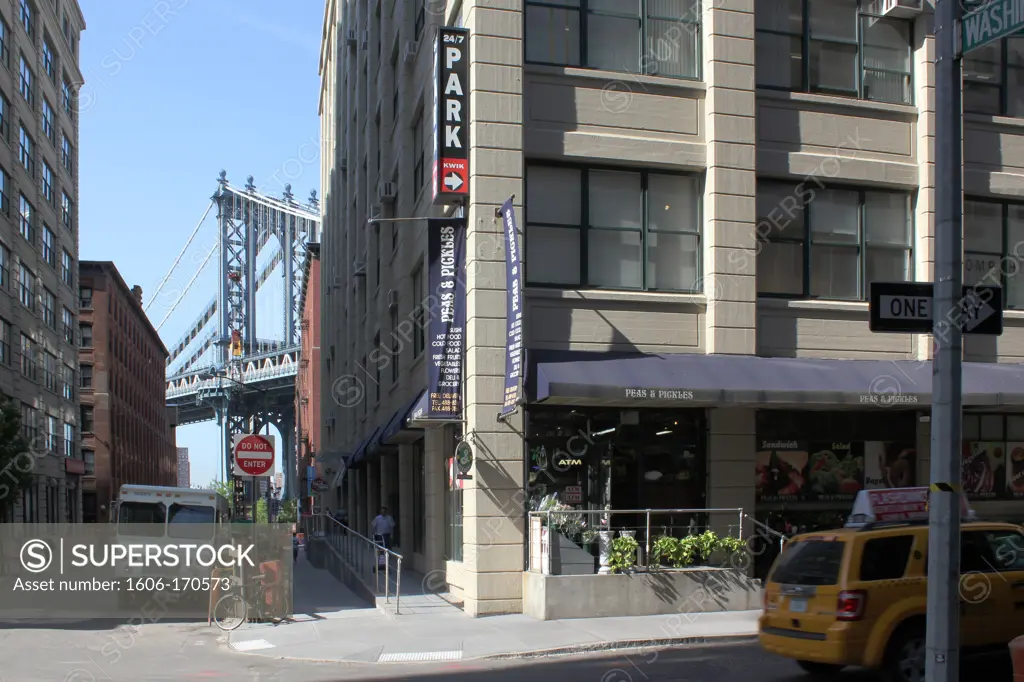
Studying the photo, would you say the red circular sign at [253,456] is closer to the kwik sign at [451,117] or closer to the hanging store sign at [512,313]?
the hanging store sign at [512,313]

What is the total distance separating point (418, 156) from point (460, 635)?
12.9m

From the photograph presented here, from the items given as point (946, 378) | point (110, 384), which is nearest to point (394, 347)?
point (946, 378)

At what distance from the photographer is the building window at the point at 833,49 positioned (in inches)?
825

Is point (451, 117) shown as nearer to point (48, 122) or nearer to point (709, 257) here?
point (709, 257)

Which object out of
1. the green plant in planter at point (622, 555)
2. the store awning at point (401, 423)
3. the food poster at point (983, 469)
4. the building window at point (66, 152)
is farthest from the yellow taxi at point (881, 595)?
the building window at point (66, 152)

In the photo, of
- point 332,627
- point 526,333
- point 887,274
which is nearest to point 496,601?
point 332,627

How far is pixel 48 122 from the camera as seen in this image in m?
57.0

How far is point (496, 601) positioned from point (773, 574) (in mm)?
7105

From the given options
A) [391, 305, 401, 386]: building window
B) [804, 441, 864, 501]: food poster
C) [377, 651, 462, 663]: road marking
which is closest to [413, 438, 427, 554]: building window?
[391, 305, 401, 386]: building window

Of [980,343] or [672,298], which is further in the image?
[980,343]

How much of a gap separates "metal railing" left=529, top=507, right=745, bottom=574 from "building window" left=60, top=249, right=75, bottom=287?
1900 inches

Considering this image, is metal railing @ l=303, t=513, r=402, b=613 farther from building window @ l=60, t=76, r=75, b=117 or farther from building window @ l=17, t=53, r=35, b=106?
building window @ l=60, t=76, r=75, b=117

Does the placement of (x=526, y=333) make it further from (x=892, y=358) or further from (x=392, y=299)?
(x=392, y=299)

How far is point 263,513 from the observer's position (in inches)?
2844
